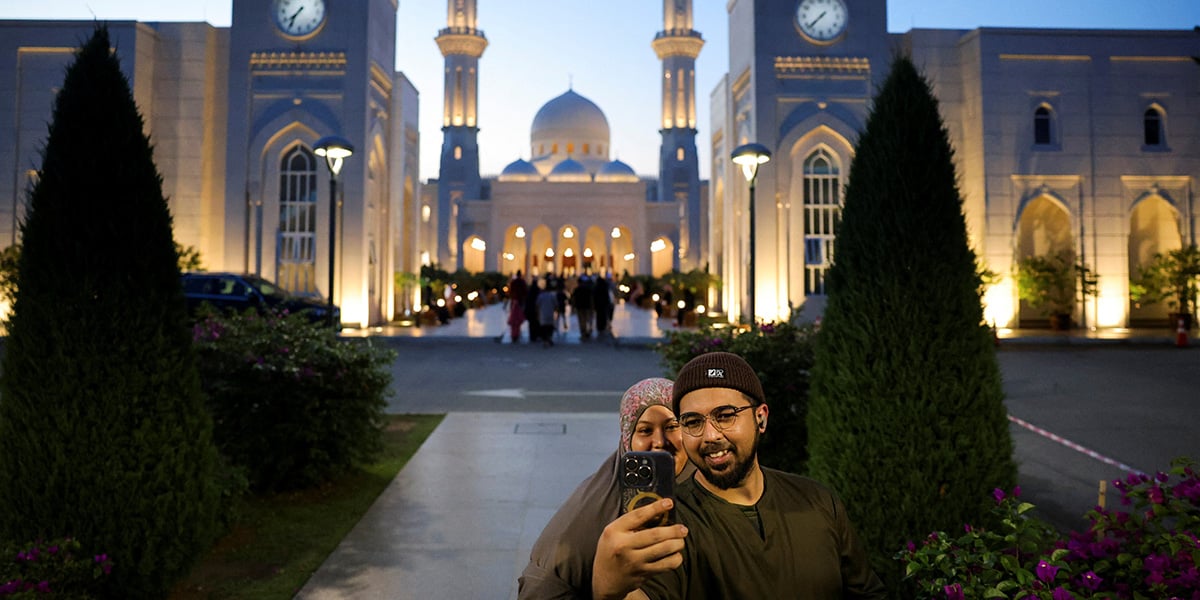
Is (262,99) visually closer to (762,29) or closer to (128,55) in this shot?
(128,55)

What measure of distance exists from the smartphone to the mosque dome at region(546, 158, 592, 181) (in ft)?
187

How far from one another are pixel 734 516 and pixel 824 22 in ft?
78.9

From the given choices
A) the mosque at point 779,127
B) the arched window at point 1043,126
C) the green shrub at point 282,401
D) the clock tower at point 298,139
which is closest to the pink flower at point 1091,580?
the green shrub at point 282,401

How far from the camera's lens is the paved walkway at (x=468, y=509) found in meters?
4.45

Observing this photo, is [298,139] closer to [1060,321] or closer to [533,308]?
[533,308]

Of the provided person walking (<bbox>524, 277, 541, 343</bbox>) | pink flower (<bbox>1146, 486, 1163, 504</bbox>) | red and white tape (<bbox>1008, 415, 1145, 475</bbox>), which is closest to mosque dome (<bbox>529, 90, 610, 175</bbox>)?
person walking (<bbox>524, 277, 541, 343</bbox>)

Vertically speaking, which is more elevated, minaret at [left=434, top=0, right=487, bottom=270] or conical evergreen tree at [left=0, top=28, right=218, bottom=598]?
minaret at [left=434, top=0, right=487, bottom=270]

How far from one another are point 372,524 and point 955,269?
3964mm

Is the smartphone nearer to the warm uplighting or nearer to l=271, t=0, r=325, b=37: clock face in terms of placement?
l=271, t=0, r=325, b=37: clock face

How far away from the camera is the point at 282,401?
19.8 feet

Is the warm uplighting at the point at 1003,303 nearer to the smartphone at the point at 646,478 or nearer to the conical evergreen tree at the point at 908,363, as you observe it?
the conical evergreen tree at the point at 908,363

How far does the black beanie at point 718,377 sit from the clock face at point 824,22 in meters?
23.6

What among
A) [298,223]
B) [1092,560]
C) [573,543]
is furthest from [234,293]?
[1092,560]

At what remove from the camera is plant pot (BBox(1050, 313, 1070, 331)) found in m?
22.4
